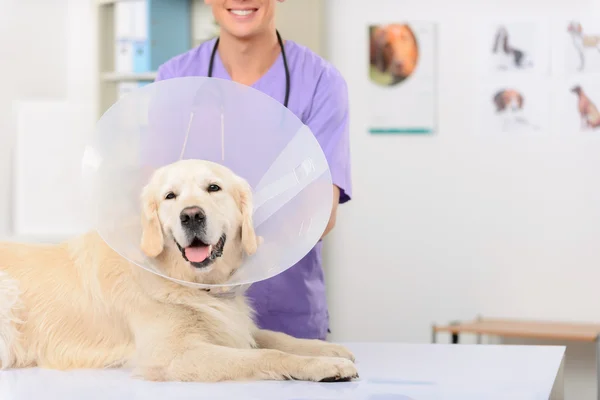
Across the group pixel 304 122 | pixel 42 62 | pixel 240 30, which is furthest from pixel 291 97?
pixel 42 62

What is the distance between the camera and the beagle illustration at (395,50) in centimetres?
370

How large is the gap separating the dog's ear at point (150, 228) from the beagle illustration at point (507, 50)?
2720 millimetres

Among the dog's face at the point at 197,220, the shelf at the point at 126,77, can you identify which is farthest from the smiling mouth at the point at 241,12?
the shelf at the point at 126,77

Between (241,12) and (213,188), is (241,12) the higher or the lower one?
the higher one

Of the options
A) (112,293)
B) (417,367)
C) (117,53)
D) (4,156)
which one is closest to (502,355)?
(417,367)

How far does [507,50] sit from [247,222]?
2648 mm

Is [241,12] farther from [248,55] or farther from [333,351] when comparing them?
[333,351]

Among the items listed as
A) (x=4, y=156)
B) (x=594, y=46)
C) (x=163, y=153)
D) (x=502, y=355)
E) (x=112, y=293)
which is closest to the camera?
(x=163, y=153)

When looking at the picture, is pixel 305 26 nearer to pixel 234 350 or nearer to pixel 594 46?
pixel 594 46

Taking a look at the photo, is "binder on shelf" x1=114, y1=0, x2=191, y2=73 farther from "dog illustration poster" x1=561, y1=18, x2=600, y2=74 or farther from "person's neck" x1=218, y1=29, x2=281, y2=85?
"person's neck" x1=218, y1=29, x2=281, y2=85

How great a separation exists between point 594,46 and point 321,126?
2.26m

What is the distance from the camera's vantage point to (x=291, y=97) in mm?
1673

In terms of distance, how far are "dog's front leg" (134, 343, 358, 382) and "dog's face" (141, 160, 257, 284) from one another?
110mm

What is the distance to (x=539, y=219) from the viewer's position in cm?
355
